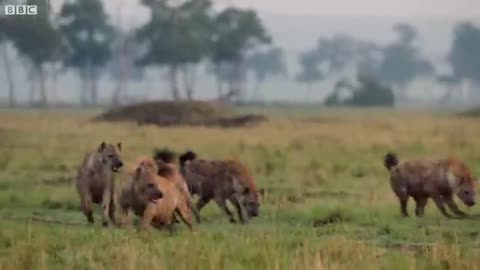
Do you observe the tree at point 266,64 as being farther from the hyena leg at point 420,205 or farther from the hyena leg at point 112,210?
the hyena leg at point 112,210

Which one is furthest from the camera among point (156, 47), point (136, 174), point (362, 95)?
point (362, 95)

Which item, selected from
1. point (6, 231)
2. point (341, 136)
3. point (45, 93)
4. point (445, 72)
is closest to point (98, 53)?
point (45, 93)

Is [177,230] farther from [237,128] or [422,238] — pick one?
[237,128]

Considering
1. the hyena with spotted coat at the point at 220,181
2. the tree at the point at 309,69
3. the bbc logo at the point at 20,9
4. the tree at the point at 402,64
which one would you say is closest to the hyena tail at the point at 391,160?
the hyena with spotted coat at the point at 220,181

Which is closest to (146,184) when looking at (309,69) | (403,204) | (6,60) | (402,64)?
(403,204)

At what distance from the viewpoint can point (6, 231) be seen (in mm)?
Result: 7191

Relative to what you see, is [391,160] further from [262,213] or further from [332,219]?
[262,213]

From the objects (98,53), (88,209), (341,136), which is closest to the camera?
(88,209)

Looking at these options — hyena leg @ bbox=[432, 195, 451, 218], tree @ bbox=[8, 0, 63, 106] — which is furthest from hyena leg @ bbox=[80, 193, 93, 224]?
tree @ bbox=[8, 0, 63, 106]

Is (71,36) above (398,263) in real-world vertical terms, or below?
above

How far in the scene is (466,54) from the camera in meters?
41.0

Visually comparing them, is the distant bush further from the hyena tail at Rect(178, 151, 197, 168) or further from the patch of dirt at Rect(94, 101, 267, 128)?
the hyena tail at Rect(178, 151, 197, 168)

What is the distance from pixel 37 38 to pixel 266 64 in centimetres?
2368

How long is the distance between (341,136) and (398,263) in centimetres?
1405
